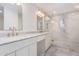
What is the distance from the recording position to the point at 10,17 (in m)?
2.13

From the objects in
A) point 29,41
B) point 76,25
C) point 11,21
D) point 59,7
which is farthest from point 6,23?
point 76,25

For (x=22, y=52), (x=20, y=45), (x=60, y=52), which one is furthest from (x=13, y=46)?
(x=60, y=52)

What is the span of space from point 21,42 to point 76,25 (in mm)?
1044

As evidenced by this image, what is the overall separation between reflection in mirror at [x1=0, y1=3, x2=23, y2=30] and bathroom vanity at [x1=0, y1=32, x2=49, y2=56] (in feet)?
1.02

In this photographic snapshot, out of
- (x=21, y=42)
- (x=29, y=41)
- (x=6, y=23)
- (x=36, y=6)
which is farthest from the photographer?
(x=36, y=6)

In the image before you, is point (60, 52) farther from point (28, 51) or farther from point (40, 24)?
point (40, 24)

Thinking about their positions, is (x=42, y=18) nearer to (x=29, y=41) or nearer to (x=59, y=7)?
(x=59, y=7)

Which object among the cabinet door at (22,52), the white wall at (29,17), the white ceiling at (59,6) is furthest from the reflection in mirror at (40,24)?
the cabinet door at (22,52)

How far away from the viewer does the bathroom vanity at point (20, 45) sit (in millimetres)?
1384

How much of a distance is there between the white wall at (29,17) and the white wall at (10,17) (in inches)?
8.7

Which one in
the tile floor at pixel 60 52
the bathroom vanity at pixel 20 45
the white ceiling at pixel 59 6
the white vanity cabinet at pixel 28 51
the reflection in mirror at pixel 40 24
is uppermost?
the white ceiling at pixel 59 6

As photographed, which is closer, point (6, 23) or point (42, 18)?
point (6, 23)

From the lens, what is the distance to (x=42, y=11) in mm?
2312

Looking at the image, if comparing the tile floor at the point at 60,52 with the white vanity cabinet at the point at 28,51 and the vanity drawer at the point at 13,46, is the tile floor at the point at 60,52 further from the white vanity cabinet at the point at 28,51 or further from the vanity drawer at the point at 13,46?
the vanity drawer at the point at 13,46
